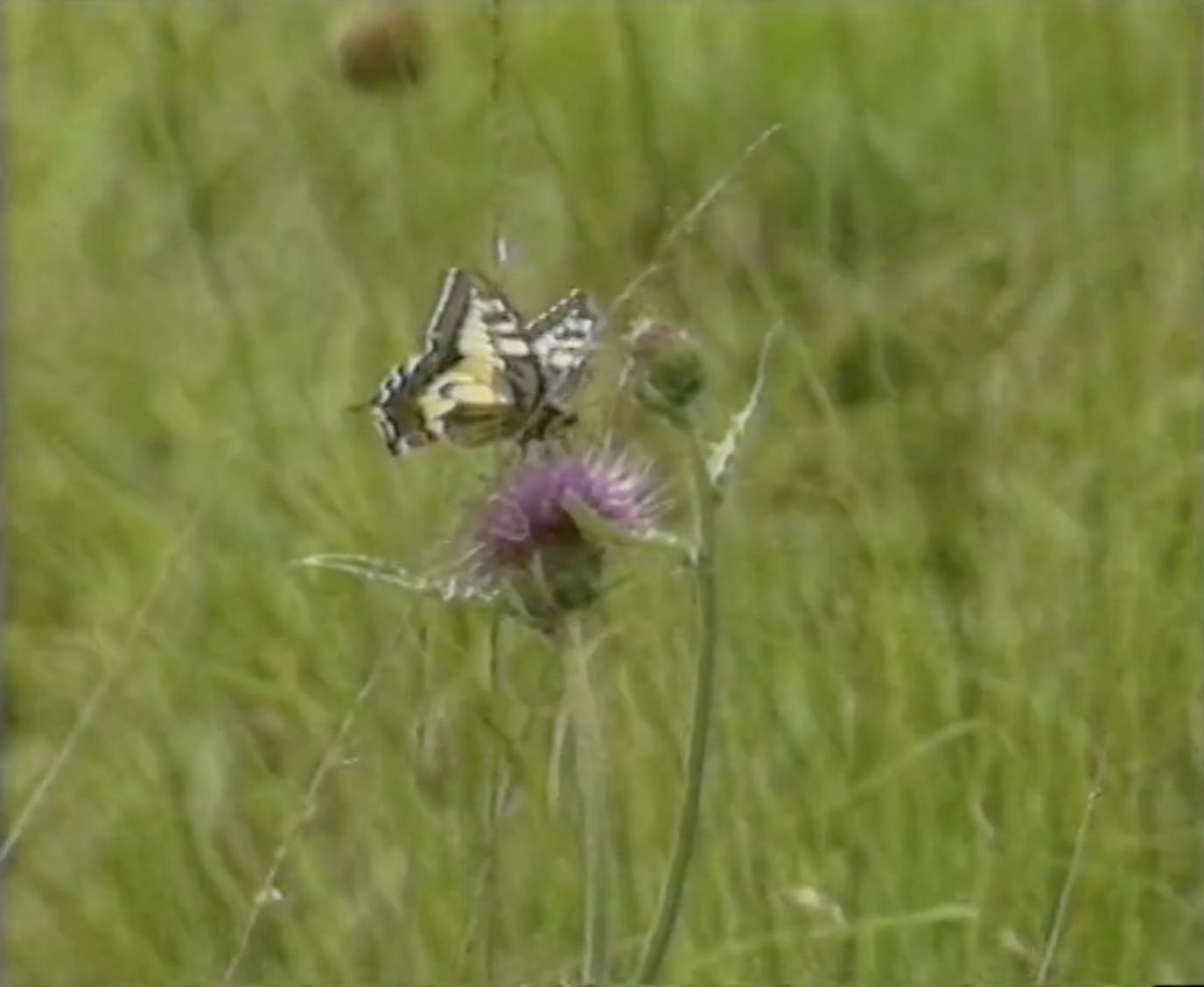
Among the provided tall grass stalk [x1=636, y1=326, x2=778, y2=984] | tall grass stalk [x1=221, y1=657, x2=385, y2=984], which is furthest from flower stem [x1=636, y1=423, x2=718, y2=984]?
tall grass stalk [x1=221, y1=657, x2=385, y2=984]

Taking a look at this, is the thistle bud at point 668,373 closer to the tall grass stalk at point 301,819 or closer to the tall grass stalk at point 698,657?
the tall grass stalk at point 698,657

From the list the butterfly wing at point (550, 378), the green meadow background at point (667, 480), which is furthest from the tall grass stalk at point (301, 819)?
the butterfly wing at point (550, 378)

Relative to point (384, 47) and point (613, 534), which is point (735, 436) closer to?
point (613, 534)

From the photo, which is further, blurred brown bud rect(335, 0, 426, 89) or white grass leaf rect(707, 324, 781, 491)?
blurred brown bud rect(335, 0, 426, 89)

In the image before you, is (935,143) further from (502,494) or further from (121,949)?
(121,949)

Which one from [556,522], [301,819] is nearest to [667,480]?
[556,522]

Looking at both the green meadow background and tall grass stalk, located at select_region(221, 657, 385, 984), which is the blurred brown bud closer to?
the green meadow background

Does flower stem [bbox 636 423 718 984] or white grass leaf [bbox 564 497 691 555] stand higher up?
white grass leaf [bbox 564 497 691 555]
